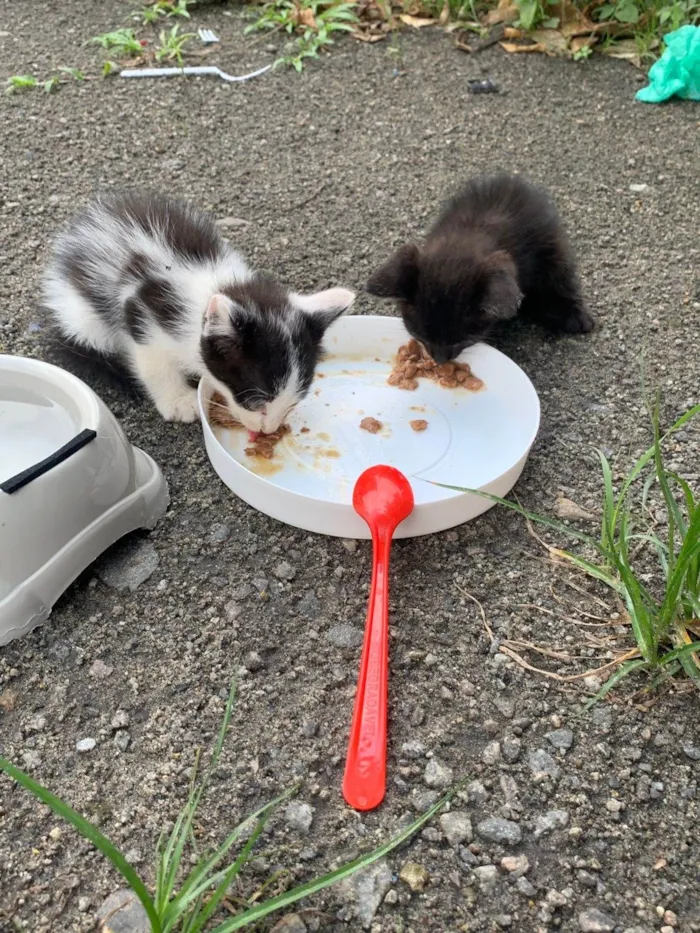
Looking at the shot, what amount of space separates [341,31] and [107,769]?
13.5 feet

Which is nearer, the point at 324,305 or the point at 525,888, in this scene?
the point at 525,888

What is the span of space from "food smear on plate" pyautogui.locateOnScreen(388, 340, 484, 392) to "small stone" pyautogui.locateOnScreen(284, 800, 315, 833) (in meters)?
1.30

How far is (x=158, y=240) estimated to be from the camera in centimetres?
237

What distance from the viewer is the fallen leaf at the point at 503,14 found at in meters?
4.36

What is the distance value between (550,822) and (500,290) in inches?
52.2

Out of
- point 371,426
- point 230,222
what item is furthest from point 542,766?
point 230,222

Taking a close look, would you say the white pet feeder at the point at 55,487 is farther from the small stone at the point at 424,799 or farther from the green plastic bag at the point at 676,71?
the green plastic bag at the point at 676,71

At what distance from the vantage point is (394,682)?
1.72m

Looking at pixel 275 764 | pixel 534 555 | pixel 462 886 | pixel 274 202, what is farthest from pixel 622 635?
pixel 274 202

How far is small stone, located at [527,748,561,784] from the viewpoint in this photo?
1.55 metres

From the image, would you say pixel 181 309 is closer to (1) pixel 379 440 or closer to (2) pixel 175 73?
(1) pixel 379 440

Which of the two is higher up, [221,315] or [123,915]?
[221,315]

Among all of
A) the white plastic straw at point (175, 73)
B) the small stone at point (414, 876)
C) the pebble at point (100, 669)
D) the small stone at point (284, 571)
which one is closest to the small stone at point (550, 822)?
the small stone at point (414, 876)

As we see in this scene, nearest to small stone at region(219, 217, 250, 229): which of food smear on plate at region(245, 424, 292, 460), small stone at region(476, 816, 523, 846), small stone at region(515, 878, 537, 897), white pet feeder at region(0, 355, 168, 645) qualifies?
food smear on plate at region(245, 424, 292, 460)
